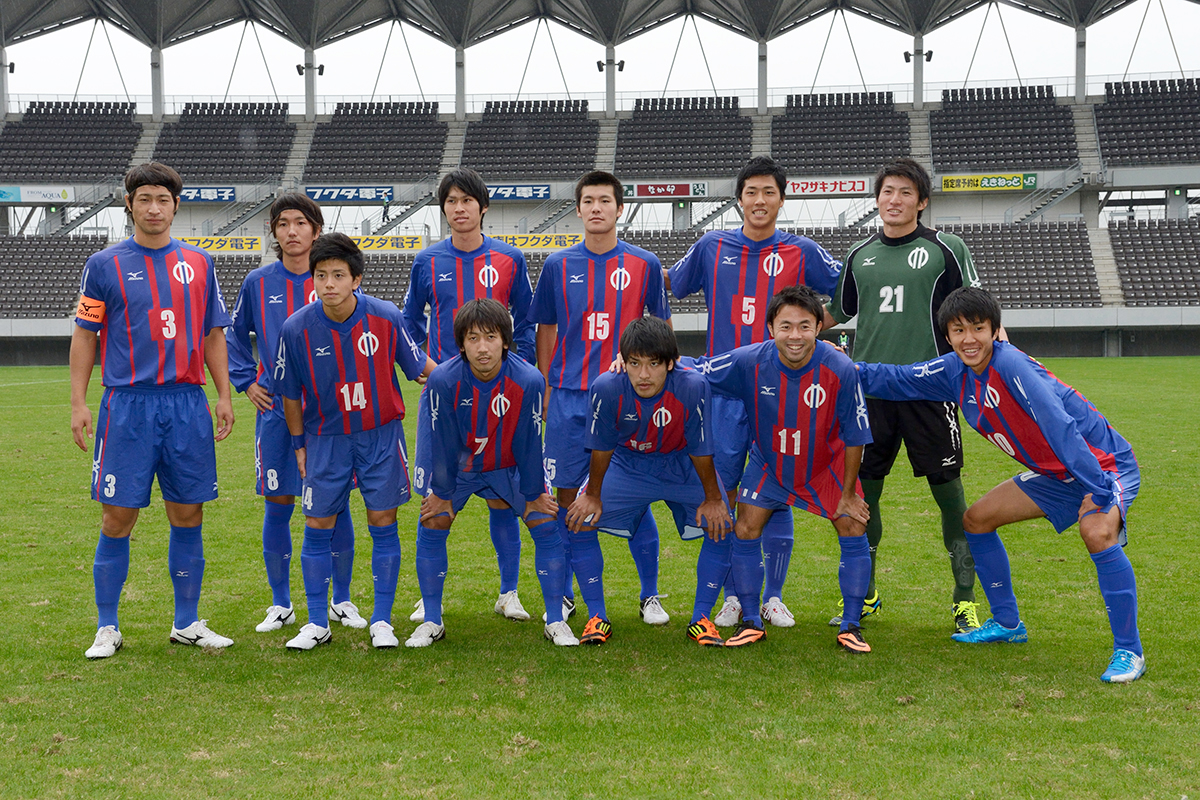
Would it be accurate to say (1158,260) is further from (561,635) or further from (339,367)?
(339,367)

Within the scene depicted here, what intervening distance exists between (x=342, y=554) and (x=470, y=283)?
5.19 feet

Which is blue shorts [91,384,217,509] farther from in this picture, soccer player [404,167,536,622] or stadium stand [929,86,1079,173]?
stadium stand [929,86,1079,173]

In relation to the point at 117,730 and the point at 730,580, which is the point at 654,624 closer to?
the point at 730,580

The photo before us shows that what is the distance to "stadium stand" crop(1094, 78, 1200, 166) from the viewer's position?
32.4 meters

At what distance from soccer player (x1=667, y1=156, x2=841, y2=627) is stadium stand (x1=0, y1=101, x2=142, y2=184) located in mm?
35531

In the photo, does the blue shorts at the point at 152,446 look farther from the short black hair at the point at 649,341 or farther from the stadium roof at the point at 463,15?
the stadium roof at the point at 463,15

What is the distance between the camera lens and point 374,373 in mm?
4336

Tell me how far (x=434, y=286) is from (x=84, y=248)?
32694mm

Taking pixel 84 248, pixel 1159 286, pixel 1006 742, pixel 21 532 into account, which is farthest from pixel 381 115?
pixel 1006 742

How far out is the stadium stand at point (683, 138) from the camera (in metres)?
34.6

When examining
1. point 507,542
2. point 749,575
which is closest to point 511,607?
point 507,542

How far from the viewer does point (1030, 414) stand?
3.87 meters

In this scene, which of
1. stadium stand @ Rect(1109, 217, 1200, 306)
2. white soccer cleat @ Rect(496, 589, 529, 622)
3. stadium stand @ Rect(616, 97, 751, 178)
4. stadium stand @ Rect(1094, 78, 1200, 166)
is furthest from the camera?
stadium stand @ Rect(616, 97, 751, 178)

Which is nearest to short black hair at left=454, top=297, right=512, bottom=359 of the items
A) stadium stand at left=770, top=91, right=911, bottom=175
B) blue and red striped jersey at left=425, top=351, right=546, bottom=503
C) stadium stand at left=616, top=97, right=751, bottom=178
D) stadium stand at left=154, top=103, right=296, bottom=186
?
blue and red striped jersey at left=425, top=351, right=546, bottom=503
